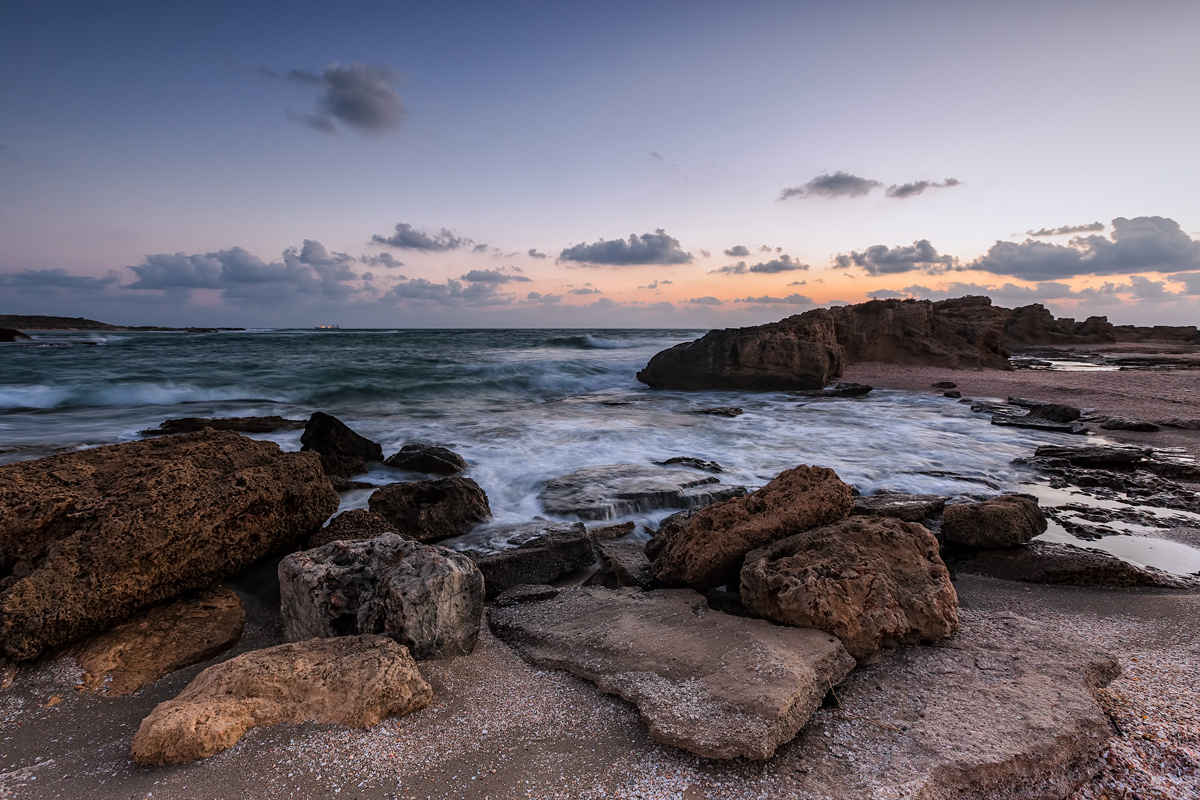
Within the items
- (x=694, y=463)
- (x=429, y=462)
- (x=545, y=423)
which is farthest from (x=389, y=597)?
(x=545, y=423)

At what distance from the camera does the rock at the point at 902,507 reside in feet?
14.0

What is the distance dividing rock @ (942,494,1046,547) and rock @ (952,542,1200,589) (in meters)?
0.07

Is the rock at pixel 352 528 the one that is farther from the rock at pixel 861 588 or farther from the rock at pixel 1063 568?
the rock at pixel 1063 568

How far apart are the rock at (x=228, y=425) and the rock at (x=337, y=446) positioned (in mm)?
2439

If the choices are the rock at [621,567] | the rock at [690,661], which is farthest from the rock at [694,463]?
the rock at [690,661]

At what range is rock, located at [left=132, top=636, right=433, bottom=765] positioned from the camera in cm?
187

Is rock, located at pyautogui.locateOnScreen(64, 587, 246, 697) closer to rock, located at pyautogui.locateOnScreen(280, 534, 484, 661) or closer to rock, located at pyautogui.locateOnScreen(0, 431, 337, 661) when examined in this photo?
rock, located at pyautogui.locateOnScreen(0, 431, 337, 661)

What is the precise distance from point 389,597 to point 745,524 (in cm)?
196

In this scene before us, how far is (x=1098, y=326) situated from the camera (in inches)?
1363

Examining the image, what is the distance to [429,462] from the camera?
22.1ft

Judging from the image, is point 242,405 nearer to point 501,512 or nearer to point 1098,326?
point 501,512

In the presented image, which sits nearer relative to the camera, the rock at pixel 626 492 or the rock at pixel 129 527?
the rock at pixel 129 527

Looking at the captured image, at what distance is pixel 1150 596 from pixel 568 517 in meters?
3.99

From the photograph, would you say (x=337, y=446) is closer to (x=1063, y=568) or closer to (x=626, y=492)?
(x=626, y=492)
